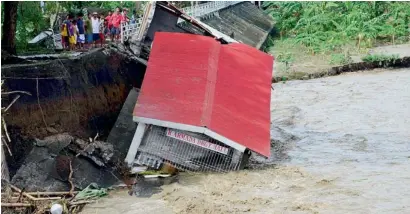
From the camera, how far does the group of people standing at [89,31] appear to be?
1627 centimetres

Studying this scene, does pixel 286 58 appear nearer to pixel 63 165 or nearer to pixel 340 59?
pixel 340 59

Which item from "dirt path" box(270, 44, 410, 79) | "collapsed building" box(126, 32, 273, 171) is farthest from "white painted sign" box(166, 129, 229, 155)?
"dirt path" box(270, 44, 410, 79)

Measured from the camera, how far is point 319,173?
481 inches

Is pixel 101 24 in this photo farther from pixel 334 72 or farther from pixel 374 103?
pixel 334 72

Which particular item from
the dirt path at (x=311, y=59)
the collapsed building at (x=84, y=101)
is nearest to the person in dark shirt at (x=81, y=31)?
the collapsed building at (x=84, y=101)

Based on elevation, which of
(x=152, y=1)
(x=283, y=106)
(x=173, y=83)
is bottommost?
(x=283, y=106)

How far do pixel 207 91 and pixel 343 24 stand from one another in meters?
21.4

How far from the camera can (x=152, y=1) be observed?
14.6m

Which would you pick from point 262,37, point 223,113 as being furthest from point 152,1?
point 262,37

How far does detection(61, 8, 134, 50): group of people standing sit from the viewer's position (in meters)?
16.3

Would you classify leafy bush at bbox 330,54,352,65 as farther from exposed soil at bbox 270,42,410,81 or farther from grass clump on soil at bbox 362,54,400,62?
grass clump on soil at bbox 362,54,400,62

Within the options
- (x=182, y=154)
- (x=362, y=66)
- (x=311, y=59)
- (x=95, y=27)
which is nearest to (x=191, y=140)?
(x=182, y=154)

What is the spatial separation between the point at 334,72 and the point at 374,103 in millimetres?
6158

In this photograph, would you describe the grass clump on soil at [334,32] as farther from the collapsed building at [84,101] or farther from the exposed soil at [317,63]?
the collapsed building at [84,101]
